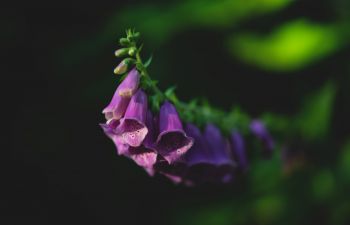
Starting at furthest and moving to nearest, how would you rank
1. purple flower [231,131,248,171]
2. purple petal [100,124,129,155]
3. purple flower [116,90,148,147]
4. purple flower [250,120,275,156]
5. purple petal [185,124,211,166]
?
1. purple flower [250,120,275,156]
2. purple flower [231,131,248,171]
3. purple petal [185,124,211,166]
4. purple petal [100,124,129,155]
5. purple flower [116,90,148,147]

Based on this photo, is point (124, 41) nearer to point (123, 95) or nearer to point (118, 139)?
point (123, 95)

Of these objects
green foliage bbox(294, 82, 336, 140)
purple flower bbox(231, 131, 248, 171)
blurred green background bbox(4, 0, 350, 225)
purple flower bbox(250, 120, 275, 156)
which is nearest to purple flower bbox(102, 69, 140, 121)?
purple flower bbox(231, 131, 248, 171)

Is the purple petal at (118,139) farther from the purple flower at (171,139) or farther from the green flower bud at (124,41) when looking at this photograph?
the green flower bud at (124,41)

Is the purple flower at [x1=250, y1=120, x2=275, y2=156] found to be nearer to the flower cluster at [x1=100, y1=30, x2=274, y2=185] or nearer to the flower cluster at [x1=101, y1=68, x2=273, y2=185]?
the flower cluster at [x1=100, y1=30, x2=274, y2=185]

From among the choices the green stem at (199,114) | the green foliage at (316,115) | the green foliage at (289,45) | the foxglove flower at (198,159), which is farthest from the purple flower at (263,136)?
the green foliage at (289,45)

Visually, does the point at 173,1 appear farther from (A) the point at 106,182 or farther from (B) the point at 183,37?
(A) the point at 106,182

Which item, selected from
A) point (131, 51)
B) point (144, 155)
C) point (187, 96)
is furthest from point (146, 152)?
point (187, 96)
